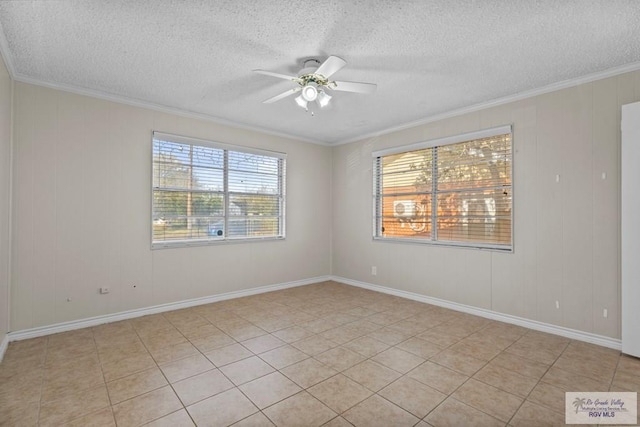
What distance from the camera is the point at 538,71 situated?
3.08 meters

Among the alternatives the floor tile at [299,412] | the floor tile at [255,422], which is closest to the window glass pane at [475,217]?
the floor tile at [299,412]

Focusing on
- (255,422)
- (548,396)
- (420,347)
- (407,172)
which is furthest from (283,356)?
(407,172)

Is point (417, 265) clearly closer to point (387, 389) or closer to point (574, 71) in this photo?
point (387, 389)

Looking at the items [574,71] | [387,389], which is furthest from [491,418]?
[574,71]

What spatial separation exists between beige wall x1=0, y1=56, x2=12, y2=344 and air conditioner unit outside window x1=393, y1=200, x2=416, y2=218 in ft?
15.5

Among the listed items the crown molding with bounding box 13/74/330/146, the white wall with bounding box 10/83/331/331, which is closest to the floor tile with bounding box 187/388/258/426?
the white wall with bounding box 10/83/331/331

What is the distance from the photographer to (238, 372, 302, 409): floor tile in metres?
2.18

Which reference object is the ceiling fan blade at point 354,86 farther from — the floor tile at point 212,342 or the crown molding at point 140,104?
the floor tile at point 212,342

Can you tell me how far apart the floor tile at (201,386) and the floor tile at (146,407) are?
57 mm

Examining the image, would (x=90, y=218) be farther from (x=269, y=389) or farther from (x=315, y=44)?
(x=315, y=44)

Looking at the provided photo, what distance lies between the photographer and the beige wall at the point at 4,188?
109 inches

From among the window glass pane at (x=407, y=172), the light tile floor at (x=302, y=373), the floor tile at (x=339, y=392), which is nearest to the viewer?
the light tile floor at (x=302, y=373)

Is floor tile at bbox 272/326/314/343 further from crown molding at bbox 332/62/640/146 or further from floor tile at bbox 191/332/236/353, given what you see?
crown molding at bbox 332/62/640/146

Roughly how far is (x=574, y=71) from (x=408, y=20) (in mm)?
2031
